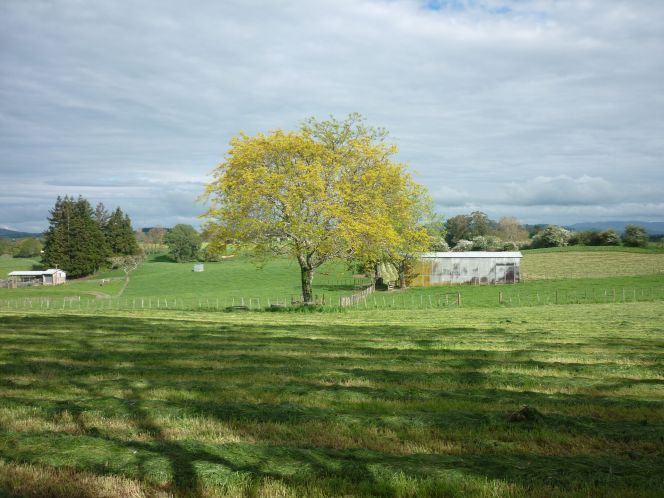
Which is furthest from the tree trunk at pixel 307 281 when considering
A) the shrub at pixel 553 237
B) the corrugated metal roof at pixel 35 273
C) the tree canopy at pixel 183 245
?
the tree canopy at pixel 183 245

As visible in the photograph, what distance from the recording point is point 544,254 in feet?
341

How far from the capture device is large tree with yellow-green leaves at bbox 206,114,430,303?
3675 cm

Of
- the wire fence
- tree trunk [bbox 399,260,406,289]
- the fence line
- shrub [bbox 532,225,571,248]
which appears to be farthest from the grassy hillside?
shrub [bbox 532,225,571,248]

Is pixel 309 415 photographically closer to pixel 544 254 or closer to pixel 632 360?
pixel 632 360

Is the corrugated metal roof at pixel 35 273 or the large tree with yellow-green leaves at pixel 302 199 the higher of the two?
the large tree with yellow-green leaves at pixel 302 199

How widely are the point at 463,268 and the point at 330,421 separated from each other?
71043mm

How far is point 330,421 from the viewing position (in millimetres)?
8172

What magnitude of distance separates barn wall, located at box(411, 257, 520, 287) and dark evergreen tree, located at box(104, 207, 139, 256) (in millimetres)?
75312

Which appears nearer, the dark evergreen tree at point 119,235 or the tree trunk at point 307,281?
the tree trunk at point 307,281

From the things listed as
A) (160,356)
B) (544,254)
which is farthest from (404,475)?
(544,254)

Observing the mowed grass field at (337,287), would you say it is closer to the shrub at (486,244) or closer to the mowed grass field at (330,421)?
the shrub at (486,244)

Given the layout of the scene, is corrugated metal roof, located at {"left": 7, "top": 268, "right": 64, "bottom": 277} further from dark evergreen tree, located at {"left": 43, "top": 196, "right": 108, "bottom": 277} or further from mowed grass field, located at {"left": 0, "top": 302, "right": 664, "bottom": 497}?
mowed grass field, located at {"left": 0, "top": 302, "right": 664, "bottom": 497}

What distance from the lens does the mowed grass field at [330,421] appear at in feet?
19.2

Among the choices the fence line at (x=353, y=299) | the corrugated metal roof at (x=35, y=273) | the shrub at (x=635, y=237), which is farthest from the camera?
the shrub at (x=635, y=237)
